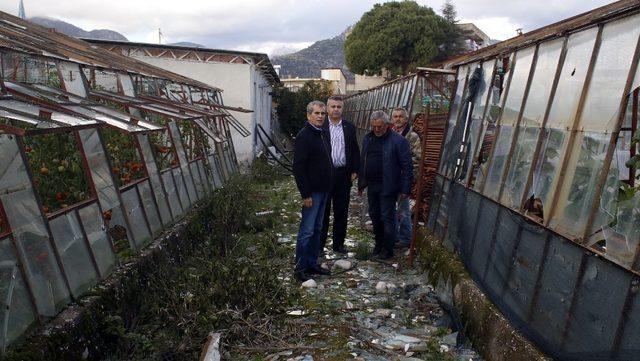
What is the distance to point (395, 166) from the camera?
638 cm

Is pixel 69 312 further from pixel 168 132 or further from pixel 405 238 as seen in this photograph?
pixel 168 132

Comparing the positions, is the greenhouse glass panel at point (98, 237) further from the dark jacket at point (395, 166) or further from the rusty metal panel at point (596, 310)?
the rusty metal panel at point (596, 310)

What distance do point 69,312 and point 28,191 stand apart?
0.98 metres

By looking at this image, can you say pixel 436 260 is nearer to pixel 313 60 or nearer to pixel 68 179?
pixel 68 179

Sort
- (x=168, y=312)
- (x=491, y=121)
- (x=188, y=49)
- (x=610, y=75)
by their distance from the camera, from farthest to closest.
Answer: (x=188, y=49) → (x=491, y=121) → (x=168, y=312) → (x=610, y=75)

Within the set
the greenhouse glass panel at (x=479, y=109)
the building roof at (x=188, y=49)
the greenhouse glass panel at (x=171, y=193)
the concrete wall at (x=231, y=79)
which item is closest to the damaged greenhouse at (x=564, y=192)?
the greenhouse glass panel at (x=479, y=109)

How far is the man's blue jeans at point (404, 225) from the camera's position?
7154 millimetres

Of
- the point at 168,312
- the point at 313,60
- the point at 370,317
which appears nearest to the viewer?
the point at 168,312

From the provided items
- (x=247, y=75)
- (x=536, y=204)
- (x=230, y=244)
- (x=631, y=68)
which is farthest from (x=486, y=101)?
(x=247, y=75)

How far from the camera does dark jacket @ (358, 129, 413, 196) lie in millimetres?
6340

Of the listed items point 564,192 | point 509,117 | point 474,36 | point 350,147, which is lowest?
point 474,36

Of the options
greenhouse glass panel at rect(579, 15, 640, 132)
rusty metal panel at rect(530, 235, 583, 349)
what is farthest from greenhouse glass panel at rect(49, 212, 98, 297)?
greenhouse glass panel at rect(579, 15, 640, 132)

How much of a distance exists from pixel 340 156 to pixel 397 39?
32451 millimetres

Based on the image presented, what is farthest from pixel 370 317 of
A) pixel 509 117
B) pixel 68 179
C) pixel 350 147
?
pixel 68 179
